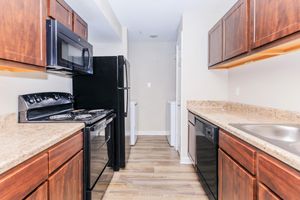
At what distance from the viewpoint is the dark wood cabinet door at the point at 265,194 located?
3.47 ft

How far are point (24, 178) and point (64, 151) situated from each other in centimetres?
45

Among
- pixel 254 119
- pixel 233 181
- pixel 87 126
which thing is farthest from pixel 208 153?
pixel 87 126

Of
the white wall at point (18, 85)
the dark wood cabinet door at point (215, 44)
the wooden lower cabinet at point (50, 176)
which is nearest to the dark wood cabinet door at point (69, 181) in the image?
the wooden lower cabinet at point (50, 176)

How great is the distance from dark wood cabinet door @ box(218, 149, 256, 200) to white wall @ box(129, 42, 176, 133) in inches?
148

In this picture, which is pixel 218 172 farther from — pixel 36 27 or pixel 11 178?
pixel 36 27

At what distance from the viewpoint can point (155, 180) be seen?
2.84 meters

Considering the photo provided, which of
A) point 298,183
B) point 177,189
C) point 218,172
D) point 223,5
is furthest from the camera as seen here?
point 223,5

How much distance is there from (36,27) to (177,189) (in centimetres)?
211

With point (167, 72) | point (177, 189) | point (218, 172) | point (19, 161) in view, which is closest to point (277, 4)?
point (218, 172)

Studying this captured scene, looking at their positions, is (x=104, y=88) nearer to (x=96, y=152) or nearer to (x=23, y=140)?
(x=96, y=152)

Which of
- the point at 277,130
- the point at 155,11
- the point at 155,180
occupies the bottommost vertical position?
the point at 155,180

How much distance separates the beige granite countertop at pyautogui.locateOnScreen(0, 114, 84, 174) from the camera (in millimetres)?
927

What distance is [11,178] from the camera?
0.91m

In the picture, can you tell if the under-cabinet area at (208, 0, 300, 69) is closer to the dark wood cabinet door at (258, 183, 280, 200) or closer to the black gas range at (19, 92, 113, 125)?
the dark wood cabinet door at (258, 183, 280, 200)
